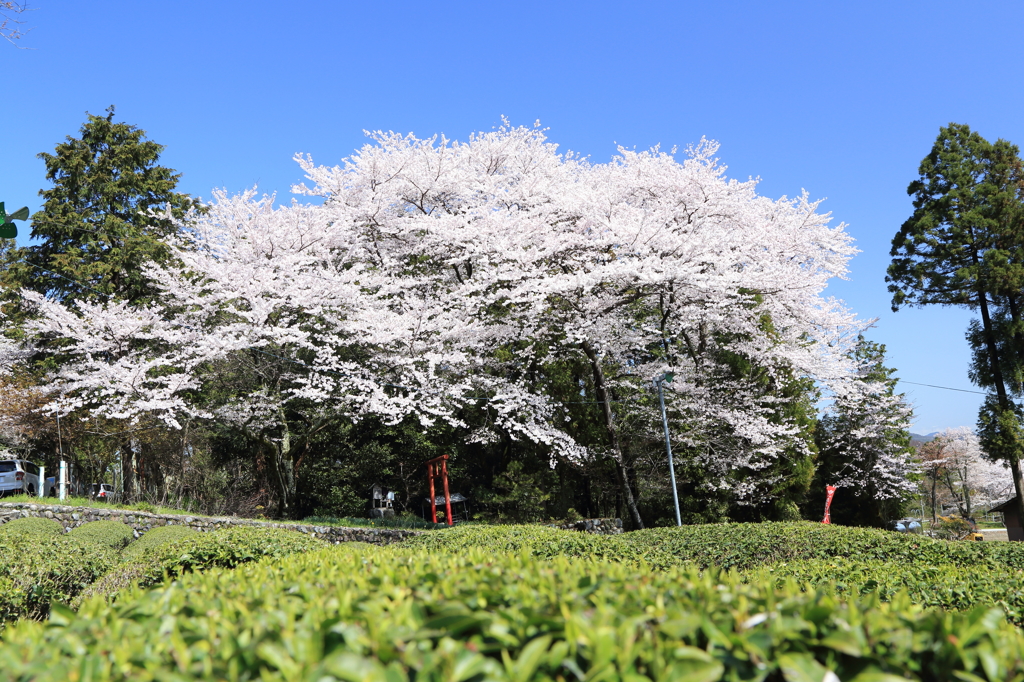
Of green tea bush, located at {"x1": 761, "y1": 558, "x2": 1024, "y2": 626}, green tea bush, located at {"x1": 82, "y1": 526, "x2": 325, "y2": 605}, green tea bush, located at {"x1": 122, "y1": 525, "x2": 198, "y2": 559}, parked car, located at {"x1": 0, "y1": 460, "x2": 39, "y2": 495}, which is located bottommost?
green tea bush, located at {"x1": 761, "y1": 558, "x2": 1024, "y2": 626}

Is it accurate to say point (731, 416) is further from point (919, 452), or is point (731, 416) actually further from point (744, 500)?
point (919, 452)

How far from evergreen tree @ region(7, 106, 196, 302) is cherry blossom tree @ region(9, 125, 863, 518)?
1298 millimetres

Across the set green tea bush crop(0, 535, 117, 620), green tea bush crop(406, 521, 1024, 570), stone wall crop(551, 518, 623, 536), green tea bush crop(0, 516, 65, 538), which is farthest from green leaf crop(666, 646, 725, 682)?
stone wall crop(551, 518, 623, 536)

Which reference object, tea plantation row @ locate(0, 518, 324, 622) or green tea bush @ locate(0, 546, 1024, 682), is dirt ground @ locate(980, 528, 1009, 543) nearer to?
tea plantation row @ locate(0, 518, 324, 622)

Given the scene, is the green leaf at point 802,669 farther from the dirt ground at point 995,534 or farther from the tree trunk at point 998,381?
the dirt ground at point 995,534

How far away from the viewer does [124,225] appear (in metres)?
21.4

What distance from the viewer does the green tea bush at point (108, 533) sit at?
11688mm

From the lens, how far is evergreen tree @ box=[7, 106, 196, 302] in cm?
2042

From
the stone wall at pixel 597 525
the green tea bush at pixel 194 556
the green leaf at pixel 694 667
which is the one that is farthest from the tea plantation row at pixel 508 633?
the stone wall at pixel 597 525

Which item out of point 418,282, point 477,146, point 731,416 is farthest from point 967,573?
point 477,146

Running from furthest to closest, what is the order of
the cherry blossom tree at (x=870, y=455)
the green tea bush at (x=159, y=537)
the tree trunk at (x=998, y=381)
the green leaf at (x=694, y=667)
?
the cherry blossom tree at (x=870, y=455) → the tree trunk at (x=998, y=381) → the green tea bush at (x=159, y=537) → the green leaf at (x=694, y=667)

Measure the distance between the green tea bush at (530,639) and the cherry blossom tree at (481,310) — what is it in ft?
41.3

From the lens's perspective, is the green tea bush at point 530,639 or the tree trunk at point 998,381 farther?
the tree trunk at point 998,381

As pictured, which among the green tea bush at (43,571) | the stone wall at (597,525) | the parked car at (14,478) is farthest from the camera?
the parked car at (14,478)
